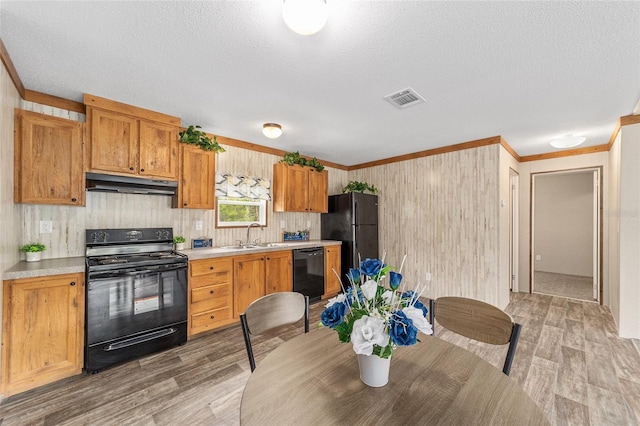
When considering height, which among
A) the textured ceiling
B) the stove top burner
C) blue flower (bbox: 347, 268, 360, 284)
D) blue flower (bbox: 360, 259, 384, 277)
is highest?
the textured ceiling

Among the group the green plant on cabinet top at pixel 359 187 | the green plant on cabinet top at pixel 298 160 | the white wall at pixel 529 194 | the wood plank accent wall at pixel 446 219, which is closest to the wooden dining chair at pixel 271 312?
the green plant on cabinet top at pixel 298 160

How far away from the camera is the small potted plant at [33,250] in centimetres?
234

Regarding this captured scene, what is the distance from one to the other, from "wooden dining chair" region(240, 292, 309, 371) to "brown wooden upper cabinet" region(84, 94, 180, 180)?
2.13 metres

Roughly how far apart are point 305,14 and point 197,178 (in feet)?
7.99

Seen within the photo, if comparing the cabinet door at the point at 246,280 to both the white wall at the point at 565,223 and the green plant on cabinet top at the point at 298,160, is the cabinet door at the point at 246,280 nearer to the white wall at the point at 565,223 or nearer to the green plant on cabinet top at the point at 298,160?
the green plant on cabinet top at the point at 298,160

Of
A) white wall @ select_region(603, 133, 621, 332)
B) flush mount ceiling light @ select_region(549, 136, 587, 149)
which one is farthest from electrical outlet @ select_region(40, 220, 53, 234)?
white wall @ select_region(603, 133, 621, 332)

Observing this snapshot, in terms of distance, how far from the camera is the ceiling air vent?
2430 mm

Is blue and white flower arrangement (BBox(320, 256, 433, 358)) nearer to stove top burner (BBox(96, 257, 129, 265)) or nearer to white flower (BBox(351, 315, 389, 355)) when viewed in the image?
white flower (BBox(351, 315, 389, 355))

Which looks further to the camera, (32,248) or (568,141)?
(568,141)

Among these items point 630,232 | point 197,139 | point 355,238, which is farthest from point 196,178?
point 630,232

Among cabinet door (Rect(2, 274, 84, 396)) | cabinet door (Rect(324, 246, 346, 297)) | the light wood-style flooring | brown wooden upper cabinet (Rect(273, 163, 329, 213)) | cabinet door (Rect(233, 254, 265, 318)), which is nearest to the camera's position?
the light wood-style flooring

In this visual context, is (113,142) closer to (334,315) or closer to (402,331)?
(334,315)

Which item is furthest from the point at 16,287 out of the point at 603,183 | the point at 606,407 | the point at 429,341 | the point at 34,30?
the point at 603,183

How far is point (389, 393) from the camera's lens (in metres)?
0.93
